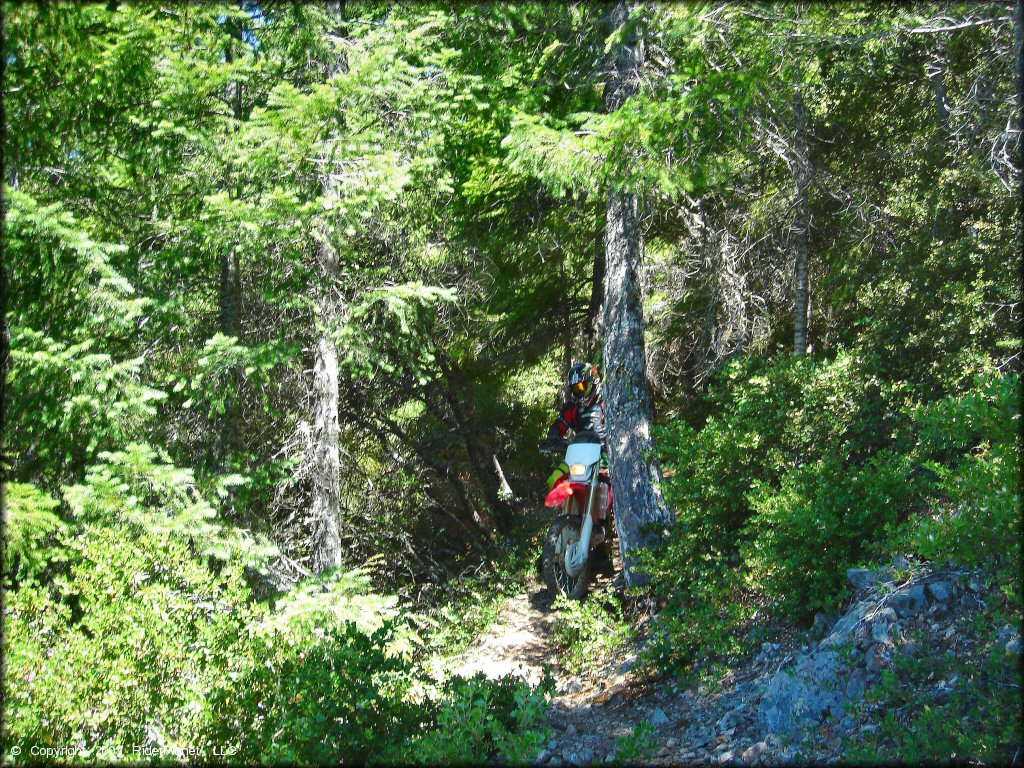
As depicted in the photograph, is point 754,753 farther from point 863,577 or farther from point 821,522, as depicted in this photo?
point 821,522

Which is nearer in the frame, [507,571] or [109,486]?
[109,486]

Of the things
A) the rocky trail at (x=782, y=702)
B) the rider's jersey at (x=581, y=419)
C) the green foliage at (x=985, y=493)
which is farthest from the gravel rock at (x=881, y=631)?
the rider's jersey at (x=581, y=419)

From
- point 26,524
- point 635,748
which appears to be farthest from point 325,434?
point 635,748

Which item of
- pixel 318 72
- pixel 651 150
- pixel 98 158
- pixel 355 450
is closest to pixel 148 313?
pixel 98 158

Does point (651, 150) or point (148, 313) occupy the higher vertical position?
point (651, 150)

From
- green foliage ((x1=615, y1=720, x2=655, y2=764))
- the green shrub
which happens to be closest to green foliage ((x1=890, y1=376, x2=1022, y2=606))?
green foliage ((x1=615, y1=720, x2=655, y2=764))

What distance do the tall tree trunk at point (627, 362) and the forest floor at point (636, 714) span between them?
57.7 inches

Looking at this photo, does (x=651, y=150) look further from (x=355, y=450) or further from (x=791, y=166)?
(x=355, y=450)

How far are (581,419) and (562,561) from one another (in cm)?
177

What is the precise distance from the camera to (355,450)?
472 inches

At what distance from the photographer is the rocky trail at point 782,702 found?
15.5 ft

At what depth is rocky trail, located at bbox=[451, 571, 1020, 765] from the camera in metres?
4.73

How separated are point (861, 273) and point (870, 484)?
355 centimetres

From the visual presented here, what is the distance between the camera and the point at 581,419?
993 cm
